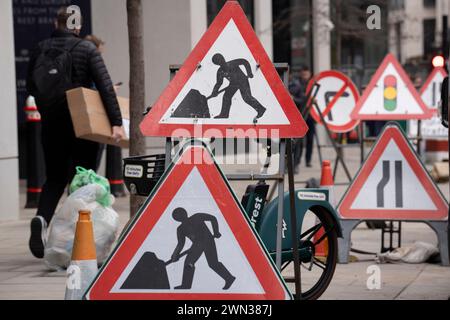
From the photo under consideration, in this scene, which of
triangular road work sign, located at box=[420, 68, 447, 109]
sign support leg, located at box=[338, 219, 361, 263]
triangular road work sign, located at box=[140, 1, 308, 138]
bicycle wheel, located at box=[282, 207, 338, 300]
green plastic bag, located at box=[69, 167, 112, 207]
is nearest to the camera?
triangular road work sign, located at box=[140, 1, 308, 138]

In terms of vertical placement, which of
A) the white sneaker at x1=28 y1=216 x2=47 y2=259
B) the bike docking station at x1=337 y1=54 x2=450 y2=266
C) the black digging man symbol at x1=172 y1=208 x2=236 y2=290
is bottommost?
the white sneaker at x1=28 y1=216 x2=47 y2=259

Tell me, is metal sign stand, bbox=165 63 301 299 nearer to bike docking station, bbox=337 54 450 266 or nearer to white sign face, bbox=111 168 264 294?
white sign face, bbox=111 168 264 294

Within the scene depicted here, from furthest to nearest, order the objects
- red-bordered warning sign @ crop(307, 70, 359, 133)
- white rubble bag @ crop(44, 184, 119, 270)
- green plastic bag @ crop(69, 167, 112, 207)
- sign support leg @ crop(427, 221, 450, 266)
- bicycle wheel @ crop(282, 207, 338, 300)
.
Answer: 1. red-bordered warning sign @ crop(307, 70, 359, 133)
2. sign support leg @ crop(427, 221, 450, 266)
3. green plastic bag @ crop(69, 167, 112, 207)
4. white rubble bag @ crop(44, 184, 119, 270)
5. bicycle wheel @ crop(282, 207, 338, 300)

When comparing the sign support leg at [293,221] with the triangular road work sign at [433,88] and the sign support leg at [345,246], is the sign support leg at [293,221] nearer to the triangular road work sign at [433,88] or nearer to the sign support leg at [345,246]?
the sign support leg at [345,246]

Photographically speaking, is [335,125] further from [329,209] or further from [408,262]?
[329,209]

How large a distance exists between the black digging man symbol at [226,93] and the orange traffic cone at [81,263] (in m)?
0.81

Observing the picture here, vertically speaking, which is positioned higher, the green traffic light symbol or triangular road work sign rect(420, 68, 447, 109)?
the green traffic light symbol

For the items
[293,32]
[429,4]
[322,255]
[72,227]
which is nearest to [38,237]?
[72,227]

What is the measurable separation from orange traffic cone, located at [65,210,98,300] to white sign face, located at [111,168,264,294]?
25 cm

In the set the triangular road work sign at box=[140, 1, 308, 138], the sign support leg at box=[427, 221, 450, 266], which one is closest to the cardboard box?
the sign support leg at box=[427, 221, 450, 266]

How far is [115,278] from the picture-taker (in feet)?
16.6

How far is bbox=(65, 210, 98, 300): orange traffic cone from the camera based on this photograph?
523cm

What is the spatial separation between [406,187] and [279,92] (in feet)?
11.5
